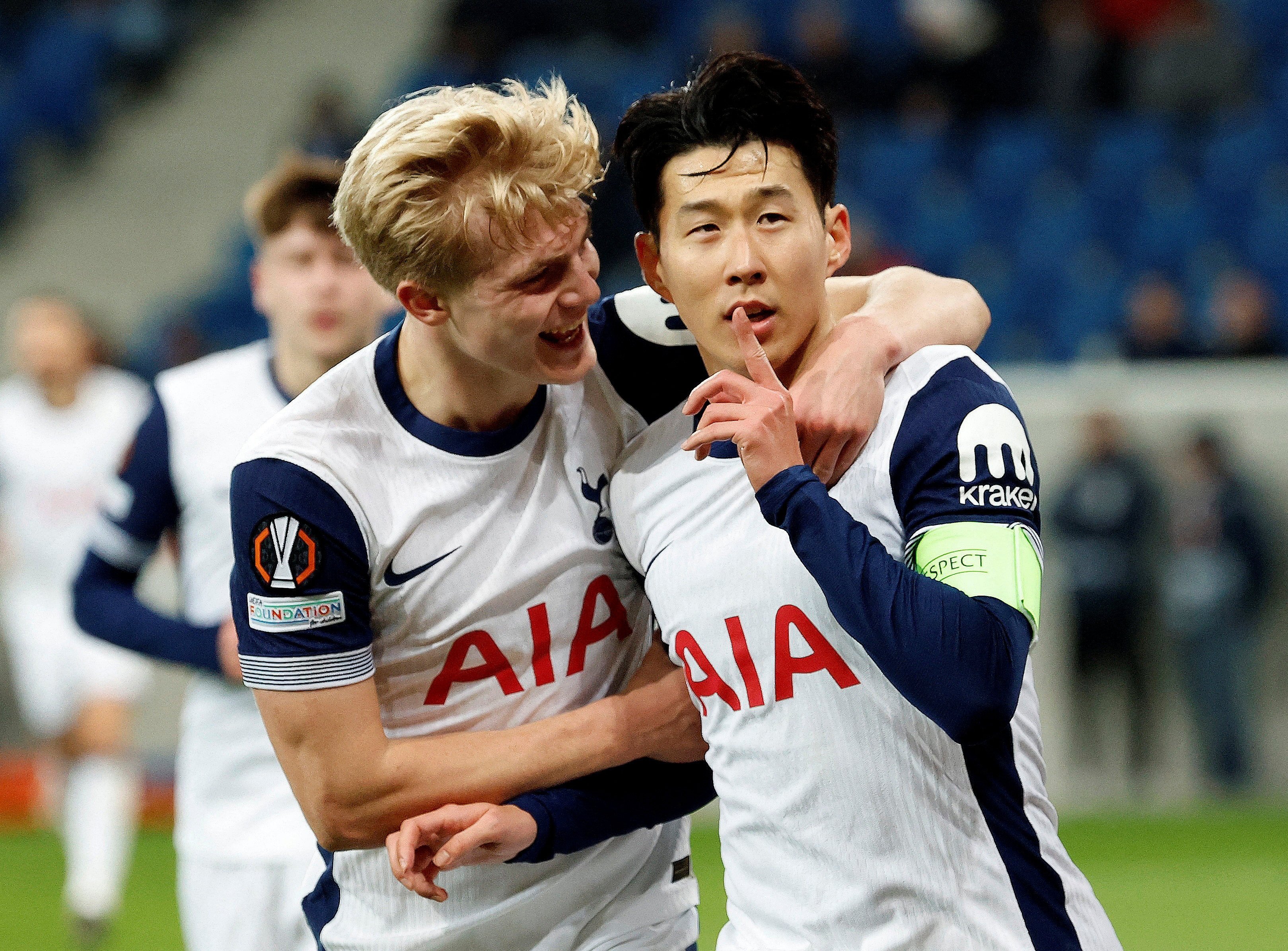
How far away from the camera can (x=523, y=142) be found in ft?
8.09

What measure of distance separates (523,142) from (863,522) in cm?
82

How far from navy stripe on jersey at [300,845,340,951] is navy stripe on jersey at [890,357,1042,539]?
127cm

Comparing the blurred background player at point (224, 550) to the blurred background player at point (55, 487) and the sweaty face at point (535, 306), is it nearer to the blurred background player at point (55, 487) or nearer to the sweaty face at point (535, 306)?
the sweaty face at point (535, 306)

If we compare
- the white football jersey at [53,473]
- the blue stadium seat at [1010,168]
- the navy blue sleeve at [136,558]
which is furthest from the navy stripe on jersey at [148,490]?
the blue stadium seat at [1010,168]

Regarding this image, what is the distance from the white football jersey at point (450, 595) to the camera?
244 cm

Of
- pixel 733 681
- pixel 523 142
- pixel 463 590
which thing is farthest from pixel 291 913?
pixel 523 142

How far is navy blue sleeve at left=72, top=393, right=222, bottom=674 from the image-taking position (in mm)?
3631

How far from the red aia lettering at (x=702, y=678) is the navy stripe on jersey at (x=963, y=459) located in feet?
1.24

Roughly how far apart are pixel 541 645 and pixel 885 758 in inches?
28.2

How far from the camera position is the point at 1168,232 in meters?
11.0

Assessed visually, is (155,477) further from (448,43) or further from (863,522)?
(448,43)

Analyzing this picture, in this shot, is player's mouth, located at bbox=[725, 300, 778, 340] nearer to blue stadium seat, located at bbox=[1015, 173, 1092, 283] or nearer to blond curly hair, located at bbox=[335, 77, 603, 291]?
blond curly hair, located at bbox=[335, 77, 603, 291]

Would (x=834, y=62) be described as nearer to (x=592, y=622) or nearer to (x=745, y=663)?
(x=592, y=622)

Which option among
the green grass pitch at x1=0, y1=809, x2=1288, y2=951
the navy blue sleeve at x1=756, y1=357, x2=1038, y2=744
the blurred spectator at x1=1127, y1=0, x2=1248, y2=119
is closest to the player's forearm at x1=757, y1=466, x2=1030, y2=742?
the navy blue sleeve at x1=756, y1=357, x2=1038, y2=744
